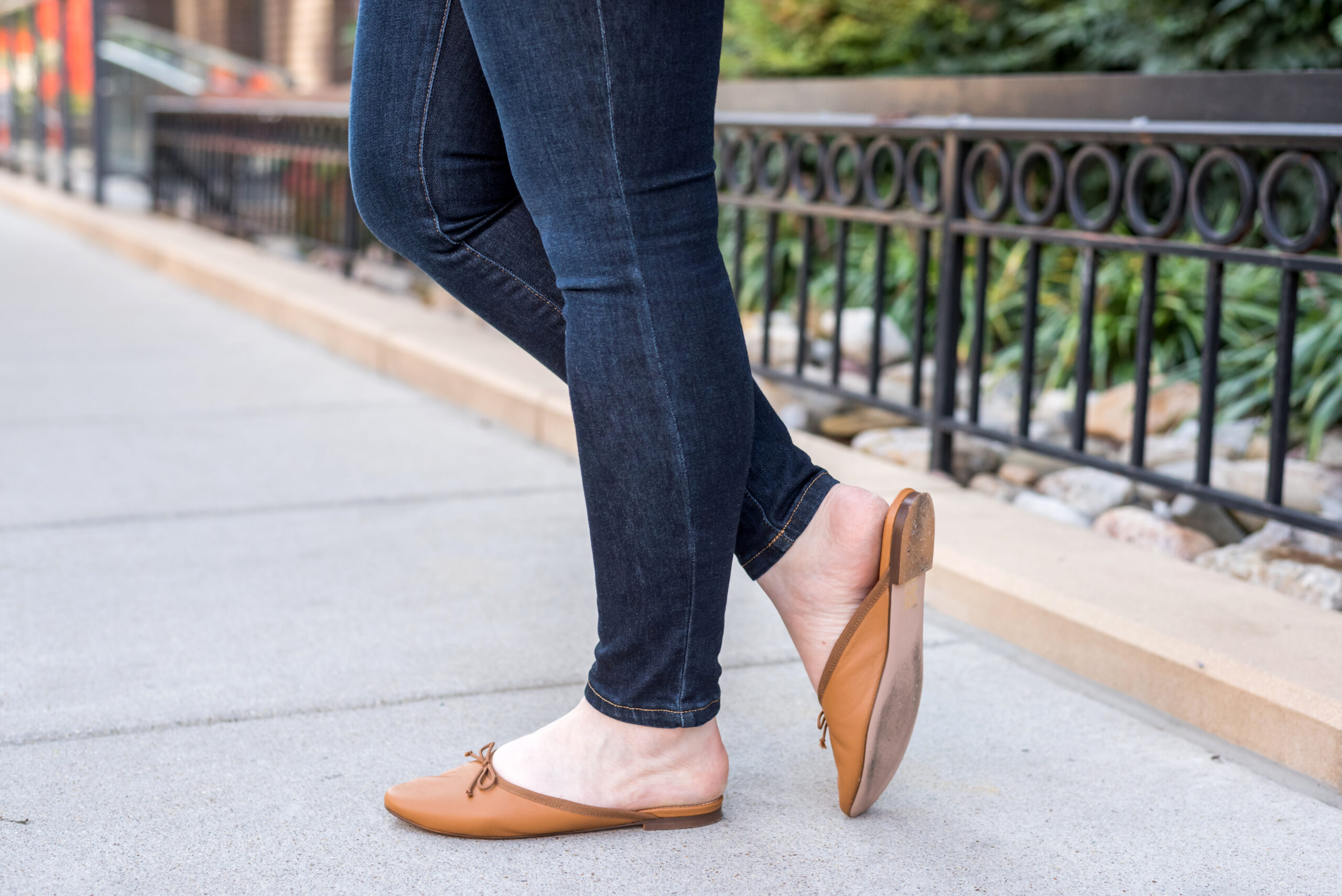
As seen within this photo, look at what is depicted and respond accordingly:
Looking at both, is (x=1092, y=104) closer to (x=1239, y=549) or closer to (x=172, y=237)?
(x=1239, y=549)

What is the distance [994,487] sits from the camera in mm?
3477

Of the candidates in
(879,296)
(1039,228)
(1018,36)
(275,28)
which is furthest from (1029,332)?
(275,28)

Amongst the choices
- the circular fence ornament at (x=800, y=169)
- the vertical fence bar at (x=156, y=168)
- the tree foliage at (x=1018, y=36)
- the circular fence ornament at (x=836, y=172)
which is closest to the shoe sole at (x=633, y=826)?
the circular fence ornament at (x=836, y=172)

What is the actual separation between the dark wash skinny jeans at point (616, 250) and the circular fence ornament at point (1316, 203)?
1.27 meters

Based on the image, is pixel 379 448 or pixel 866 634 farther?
pixel 379 448

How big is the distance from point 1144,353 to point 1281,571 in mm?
497

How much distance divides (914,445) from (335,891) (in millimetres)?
2588

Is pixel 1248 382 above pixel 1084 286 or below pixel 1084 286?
below

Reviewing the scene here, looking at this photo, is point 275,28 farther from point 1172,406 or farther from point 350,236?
point 1172,406

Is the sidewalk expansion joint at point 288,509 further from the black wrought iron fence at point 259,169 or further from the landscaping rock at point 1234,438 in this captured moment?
the black wrought iron fence at point 259,169

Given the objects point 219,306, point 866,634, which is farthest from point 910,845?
point 219,306

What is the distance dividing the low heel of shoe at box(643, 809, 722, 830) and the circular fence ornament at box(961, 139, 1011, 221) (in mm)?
1794

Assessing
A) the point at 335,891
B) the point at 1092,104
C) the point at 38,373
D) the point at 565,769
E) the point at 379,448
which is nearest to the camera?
the point at 335,891

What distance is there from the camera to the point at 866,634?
151 centimetres
